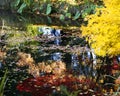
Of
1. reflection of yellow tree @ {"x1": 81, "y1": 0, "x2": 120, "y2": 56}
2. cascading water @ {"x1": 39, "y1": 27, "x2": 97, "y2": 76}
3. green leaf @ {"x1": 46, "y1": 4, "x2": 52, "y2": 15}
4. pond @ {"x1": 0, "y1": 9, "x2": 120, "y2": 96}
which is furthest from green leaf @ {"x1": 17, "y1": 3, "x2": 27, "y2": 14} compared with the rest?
reflection of yellow tree @ {"x1": 81, "y1": 0, "x2": 120, "y2": 56}

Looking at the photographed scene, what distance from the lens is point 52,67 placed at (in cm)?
1223

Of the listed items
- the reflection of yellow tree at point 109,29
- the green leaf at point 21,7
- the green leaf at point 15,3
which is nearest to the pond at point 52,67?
the reflection of yellow tree at point 109,29

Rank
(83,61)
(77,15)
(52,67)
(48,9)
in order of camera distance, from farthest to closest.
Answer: (48,9) → (77,15) → (83,61) → (52,67)

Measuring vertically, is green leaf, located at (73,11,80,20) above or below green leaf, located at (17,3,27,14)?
below

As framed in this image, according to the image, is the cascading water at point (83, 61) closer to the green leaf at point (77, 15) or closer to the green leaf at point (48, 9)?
the green leaf at point (77, 15)

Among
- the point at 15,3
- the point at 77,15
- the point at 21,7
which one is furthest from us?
the point at 15,3

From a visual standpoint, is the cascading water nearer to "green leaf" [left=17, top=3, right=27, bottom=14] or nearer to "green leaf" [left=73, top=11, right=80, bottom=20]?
"green leaf" [left=73, top=11, right=80, bottom=20]

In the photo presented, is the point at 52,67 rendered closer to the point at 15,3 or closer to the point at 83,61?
the point at 83,61

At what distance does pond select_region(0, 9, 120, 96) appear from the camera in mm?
10031

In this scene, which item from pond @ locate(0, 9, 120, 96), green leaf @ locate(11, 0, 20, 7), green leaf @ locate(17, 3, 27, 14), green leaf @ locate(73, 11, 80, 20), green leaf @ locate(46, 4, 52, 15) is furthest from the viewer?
green leaf @ locate(11, 0, 20, 7)

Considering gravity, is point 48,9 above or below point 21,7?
below

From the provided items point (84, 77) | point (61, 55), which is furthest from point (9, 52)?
point (84, 77)

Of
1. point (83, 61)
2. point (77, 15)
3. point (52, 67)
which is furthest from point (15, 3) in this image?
point (52, 67)

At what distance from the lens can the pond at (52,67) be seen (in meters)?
10.0
